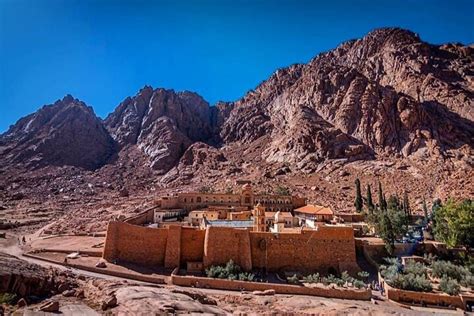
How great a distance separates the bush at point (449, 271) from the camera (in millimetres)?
29531

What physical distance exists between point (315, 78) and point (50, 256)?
324 ft

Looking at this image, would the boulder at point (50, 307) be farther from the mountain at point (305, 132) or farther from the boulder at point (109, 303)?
the mountain at point (305, 132)

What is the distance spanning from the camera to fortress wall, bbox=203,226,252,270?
29.4m

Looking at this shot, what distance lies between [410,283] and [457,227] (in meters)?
10.8

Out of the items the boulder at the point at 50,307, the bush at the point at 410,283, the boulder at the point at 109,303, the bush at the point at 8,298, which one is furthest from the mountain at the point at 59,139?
the bush at the point at 410,283

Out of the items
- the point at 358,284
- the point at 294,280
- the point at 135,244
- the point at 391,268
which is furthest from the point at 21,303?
the point at 391,268

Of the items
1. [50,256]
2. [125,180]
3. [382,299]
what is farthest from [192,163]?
[382,299]

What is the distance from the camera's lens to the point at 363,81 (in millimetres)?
99188

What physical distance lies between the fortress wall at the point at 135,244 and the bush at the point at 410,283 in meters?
18.1

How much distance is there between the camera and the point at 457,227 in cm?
3409

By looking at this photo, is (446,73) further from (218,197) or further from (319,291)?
(319,291)

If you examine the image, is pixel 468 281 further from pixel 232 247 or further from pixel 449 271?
pixel 232 247

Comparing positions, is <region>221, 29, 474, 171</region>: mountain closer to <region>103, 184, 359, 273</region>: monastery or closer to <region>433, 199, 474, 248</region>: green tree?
<region>433, 199, 474, 248</region>: green tree

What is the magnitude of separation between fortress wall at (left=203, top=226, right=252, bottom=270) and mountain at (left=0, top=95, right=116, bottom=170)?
270ft
